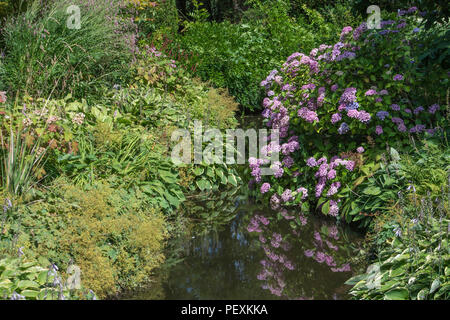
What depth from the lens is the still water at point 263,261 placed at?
13.9ft

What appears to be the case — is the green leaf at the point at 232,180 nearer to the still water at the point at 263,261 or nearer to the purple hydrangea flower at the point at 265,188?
the purple hydrangea flower at the point at 265,188

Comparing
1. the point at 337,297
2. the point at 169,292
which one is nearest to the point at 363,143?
the point at 337,297

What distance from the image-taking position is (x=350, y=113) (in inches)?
211

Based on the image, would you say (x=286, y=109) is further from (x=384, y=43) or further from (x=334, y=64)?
(x=384, y=43)

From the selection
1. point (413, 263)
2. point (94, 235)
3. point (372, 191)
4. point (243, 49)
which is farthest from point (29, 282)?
point (243, 49)

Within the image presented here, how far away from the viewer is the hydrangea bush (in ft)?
17.7

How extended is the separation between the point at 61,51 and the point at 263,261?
3917 millimetres

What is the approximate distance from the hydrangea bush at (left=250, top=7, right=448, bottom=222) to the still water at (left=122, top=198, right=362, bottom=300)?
1.25 feet

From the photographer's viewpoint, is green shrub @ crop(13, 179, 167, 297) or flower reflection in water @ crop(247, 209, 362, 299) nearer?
green shrub @ crop(13, 179, 167, 297)

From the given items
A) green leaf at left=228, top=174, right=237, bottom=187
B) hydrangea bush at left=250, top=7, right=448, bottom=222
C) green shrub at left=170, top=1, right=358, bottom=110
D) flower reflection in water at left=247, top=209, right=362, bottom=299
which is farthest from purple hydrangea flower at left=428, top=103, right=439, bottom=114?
green shrub at left=170, top=1, right=358, bottom=110

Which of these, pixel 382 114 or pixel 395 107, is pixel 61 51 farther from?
→ pixel 395 107

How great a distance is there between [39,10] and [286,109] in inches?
165

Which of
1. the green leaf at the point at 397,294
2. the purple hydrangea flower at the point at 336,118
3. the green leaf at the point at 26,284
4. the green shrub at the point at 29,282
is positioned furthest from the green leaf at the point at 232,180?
the green leaf at the point at 26,284

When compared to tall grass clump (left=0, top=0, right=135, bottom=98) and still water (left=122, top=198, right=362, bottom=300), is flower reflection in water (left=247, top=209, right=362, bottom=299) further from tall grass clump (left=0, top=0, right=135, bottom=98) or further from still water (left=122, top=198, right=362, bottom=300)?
tall grass clump (left=0, top=0, right=135, bottom=98)
